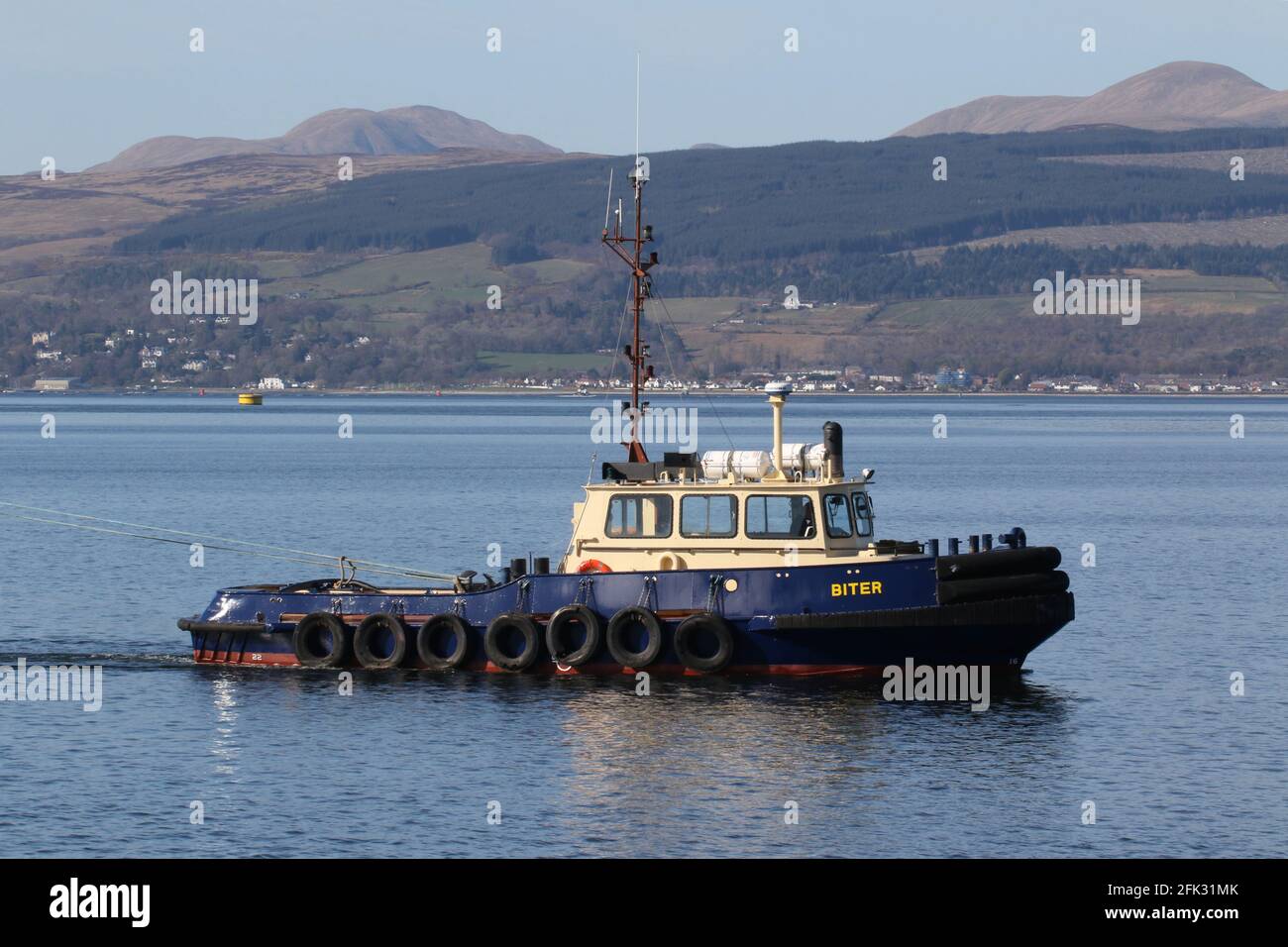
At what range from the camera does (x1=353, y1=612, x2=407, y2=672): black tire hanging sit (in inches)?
1244

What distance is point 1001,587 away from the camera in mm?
29688

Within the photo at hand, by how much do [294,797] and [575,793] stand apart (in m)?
3.56

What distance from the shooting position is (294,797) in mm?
24750

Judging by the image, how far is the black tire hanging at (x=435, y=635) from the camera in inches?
1235

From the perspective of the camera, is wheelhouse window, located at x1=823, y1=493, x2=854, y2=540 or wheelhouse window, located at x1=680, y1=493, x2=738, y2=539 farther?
wheelhouse window, located at x1=680, y1=493, x2=738, y2=539

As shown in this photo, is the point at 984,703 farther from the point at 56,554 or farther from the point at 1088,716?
the point at 56,554

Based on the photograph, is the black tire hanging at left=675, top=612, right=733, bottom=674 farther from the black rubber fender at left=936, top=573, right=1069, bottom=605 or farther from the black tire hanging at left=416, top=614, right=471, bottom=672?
the black tire hanging at left=416, top=614, right=471, bottom=672

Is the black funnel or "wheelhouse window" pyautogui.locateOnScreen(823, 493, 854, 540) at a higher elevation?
the black funnel

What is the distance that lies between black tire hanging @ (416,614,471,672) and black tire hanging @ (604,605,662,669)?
8.08 ft

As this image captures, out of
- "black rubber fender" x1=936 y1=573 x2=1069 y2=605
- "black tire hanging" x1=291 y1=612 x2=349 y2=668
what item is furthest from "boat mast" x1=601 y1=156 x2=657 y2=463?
"black tire hanging" x1=291 y1=612 x2=349 y2=668

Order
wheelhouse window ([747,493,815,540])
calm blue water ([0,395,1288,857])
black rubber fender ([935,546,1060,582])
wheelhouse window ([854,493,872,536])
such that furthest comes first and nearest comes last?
1. wheelhouse window ([854,493,872,536])
2. wheelhouse window ([747,493,815,540])
3. black rubber fender ([935,546,1060,582])
4. calm blue water ([0,395,1288,857])

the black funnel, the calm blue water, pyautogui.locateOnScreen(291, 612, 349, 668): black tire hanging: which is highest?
the black funnel

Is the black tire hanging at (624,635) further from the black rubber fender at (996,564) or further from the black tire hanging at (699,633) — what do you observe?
the black rubber fender at (996,564)

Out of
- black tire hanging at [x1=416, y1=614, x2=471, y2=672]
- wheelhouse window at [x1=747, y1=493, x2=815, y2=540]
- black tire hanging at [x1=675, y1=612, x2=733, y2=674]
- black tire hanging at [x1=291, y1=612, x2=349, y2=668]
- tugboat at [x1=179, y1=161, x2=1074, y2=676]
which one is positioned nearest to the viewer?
tugboat at [x1=179, y1=161, x2=1074, y2=676]
